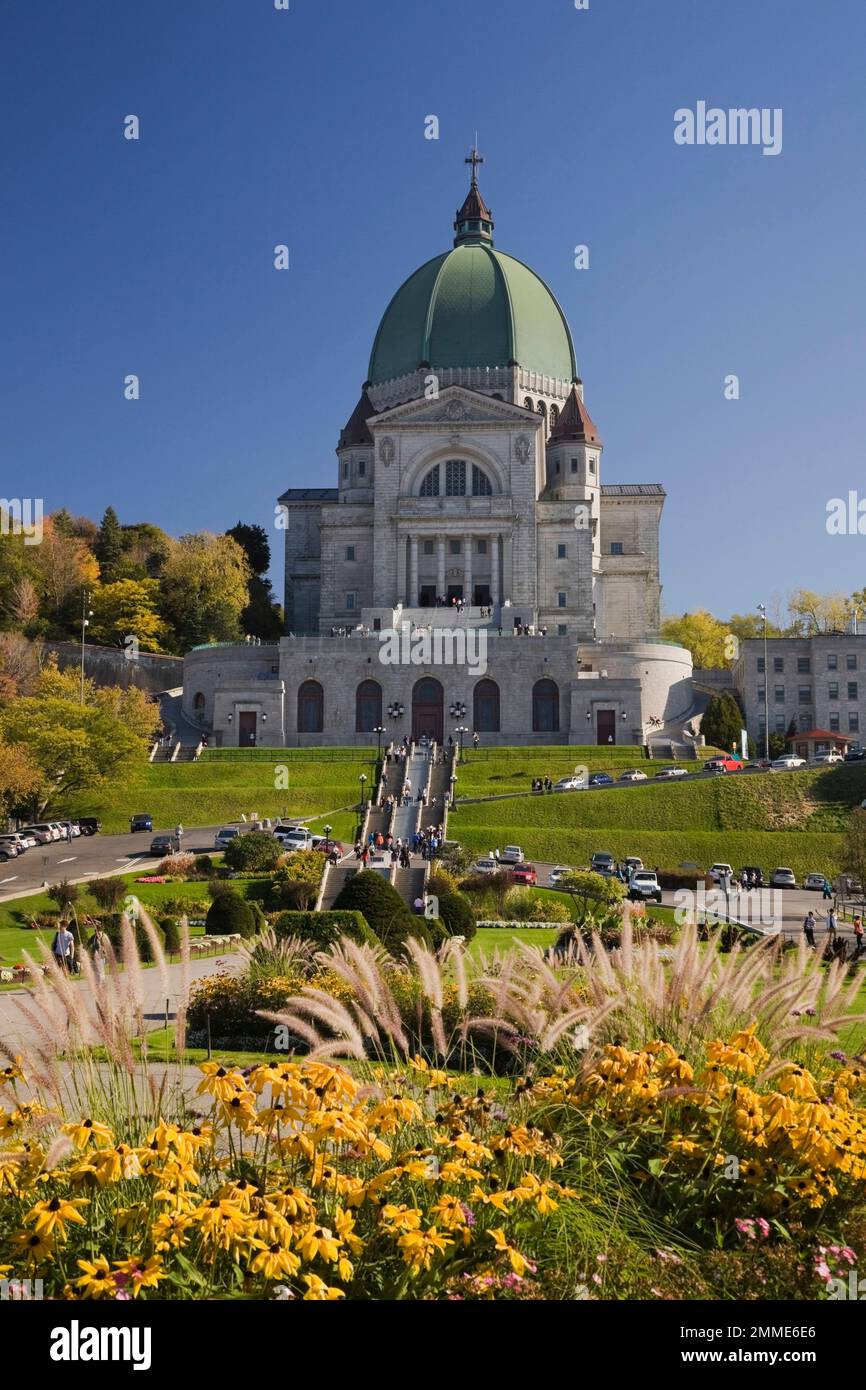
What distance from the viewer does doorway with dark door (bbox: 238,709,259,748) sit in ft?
267

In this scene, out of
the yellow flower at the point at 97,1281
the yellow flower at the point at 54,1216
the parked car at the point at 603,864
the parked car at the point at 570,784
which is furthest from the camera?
the parked car at the point at 570,784

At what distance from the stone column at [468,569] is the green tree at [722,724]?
64.4ft

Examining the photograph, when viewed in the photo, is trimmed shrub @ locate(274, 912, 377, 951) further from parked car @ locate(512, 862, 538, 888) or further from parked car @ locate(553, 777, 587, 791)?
parked car @ locate(553, 777, 587, 791)

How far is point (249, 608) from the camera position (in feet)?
360

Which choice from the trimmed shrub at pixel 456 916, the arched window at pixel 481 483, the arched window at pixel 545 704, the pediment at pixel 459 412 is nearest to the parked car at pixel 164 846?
the trimmed shrub at pixel 456 916

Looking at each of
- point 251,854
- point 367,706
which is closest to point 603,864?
point 251,854

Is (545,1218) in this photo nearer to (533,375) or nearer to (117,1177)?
(117,1177)

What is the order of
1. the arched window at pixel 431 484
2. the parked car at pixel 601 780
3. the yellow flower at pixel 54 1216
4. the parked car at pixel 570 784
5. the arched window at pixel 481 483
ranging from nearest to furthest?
1. the yellow flower at pixel 54 1216
2. the parked car at pixel 570 784
3. the parked car at pixel 601 780
4. the arched window at pixel 481 483
5. the arched window at pixel 431 484

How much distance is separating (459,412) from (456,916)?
64.1 metres

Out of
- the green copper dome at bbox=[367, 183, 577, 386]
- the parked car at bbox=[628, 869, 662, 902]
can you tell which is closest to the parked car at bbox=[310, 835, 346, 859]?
the parked car at bbox=[628, 869, 662, 902]

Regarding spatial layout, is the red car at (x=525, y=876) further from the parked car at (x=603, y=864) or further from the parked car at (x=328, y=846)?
the parked car at (x=328, y=846)

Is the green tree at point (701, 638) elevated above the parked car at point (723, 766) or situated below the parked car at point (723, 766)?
above

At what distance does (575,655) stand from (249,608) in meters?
37.9

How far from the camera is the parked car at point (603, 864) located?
49.2 meters
